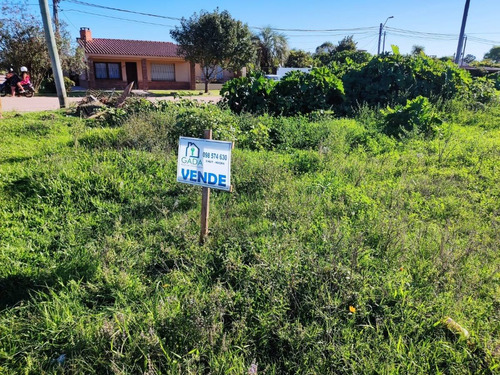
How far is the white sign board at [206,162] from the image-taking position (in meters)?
2.95

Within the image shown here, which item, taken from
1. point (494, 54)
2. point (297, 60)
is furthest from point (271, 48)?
point (494, 54)

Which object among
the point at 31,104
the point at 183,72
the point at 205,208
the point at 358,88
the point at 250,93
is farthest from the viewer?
the point at 183,72

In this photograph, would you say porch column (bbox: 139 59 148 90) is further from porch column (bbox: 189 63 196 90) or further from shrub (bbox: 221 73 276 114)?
shrub (bbox: 221 73 276 114)

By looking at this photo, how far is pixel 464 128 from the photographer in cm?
809

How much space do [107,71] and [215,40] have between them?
40.5ft

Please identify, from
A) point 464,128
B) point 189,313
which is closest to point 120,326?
point 189,313

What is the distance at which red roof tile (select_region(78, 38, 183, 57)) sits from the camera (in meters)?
29.2

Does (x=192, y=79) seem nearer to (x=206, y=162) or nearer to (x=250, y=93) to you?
(x=250, y=93)

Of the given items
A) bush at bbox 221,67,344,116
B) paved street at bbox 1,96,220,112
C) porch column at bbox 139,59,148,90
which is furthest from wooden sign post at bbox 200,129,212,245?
porch column at bbox 139,59,148,90

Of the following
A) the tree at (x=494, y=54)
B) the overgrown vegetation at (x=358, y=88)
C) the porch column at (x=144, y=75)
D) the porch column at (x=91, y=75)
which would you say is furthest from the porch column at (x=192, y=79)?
the tree at (x=494, y=54)

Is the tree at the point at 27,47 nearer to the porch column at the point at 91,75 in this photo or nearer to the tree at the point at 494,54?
the porch column at the point at 91,75

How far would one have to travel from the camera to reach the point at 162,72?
32281 millimetres

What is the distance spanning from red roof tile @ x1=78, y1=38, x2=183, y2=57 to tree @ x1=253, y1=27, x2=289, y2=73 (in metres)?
8.95

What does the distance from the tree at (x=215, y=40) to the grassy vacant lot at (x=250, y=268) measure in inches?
824
